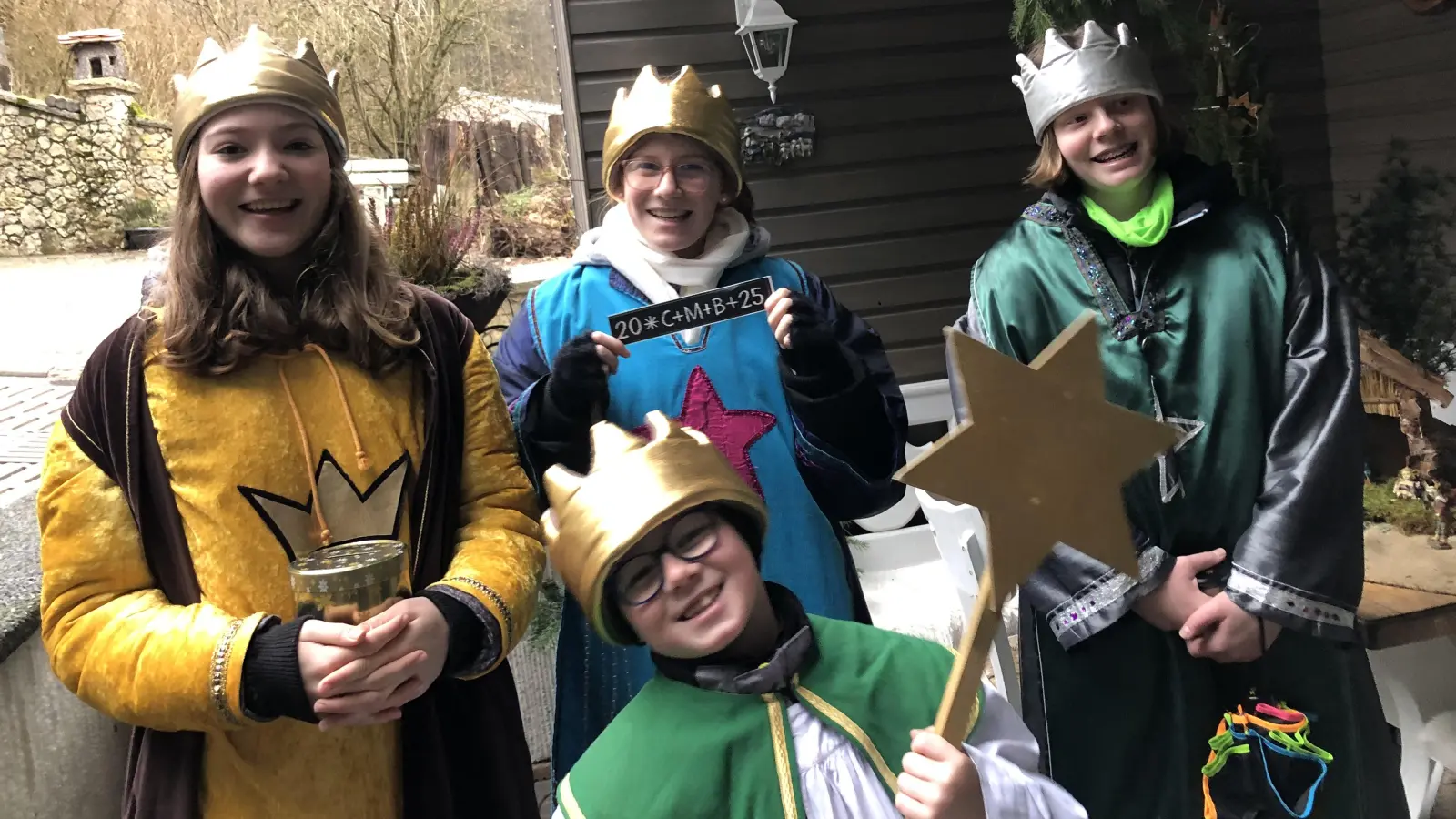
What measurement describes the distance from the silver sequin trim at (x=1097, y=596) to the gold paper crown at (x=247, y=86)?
1.35 m

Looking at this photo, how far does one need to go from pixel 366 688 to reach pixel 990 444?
2.48 feet

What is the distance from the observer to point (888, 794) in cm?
114

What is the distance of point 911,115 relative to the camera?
4.47 meters

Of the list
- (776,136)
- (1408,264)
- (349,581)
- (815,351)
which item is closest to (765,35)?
(776,136)

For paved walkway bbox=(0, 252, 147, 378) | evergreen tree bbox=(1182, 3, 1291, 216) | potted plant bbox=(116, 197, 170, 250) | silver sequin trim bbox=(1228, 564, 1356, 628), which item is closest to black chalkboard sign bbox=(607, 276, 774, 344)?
silver sequin trim bbox=(1228, 564, 1356, 628)

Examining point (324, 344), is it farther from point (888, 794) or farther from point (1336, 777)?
point (1336, 777)

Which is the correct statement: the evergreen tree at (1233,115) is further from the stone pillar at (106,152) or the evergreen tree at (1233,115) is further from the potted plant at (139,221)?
the stone pillar at (106,152)

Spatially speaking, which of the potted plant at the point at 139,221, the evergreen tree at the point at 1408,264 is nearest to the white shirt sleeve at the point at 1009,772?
the evergreen tree at the point at 1408,264

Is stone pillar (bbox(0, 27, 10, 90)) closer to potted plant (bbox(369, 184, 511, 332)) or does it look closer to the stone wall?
the stone wall

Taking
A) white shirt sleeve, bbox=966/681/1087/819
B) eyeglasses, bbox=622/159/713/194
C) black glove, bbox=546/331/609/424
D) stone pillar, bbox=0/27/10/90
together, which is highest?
stone pillar, bbox=0/27/10/90

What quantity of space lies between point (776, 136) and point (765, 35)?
43 centimetres

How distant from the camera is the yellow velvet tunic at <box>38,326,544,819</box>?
1165mm

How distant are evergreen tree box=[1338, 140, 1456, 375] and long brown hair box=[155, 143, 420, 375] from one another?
2972mm

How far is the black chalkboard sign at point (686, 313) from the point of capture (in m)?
1.42
